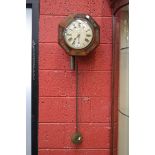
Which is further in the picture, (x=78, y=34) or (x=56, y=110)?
(x=56, y=110)

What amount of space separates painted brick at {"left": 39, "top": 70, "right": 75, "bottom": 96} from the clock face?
20 centimetres

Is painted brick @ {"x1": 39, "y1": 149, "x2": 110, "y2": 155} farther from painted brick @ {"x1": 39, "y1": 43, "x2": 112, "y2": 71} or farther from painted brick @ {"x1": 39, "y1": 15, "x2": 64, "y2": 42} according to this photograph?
painted brick @ {"x1": 39, "y1": 15, "x2": 64, "y2": 42}

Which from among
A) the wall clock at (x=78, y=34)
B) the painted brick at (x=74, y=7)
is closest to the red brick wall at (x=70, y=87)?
the painted brick at (x=74, y=7)

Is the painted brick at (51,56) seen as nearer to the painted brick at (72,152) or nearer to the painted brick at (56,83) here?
the painted brick at (56,83)

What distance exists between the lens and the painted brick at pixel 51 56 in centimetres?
169

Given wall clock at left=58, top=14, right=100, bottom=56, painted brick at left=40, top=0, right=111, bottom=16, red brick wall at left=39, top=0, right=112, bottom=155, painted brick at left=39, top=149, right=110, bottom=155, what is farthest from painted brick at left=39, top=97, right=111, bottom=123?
painted brick at left=40, top=0, right=111, bottom=16

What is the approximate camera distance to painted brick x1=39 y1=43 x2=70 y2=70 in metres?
1.69

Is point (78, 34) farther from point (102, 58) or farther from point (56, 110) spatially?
point (56, 110)

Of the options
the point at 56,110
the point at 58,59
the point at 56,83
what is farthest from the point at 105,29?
the point at 56,110

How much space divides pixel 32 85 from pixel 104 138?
54 centimetres

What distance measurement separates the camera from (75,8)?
5.51 ft

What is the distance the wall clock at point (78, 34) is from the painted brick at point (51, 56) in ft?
0.35

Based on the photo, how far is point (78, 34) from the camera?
5.12ft
